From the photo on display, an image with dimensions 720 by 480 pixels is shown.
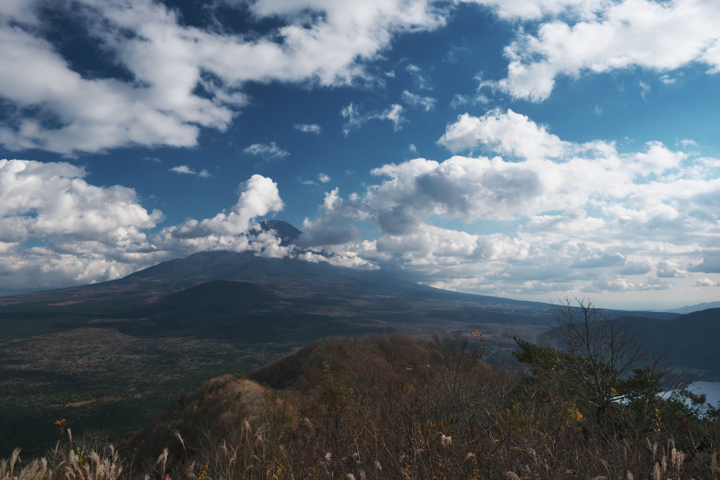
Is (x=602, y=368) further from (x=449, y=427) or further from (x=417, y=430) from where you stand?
(x=417, y=430)

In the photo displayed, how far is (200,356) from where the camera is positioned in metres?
151

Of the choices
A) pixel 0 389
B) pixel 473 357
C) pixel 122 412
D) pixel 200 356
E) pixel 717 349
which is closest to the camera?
pixel 473 357

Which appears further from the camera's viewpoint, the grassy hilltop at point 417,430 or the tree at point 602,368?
the tree at point 602,368

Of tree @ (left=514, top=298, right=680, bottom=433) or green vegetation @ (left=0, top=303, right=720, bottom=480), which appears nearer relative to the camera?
green vegetation @ (left=0, top=303, right=720, bottom=480)

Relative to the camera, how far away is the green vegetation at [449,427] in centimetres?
533

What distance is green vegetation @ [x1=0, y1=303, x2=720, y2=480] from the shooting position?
533cm

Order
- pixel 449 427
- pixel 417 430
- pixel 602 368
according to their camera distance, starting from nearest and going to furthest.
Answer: pixel 417 430
pixel 449 427
pixel 602 368

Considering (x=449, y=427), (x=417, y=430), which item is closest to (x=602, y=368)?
(x=449, y=427)

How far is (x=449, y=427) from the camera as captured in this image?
24.0ft

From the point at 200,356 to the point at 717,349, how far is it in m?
284

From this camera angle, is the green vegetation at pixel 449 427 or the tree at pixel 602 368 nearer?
the green vegetation at pixel 449 427

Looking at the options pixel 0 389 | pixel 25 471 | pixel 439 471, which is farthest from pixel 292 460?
pixel 0 389

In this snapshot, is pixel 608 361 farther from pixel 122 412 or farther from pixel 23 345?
pixel 23 345

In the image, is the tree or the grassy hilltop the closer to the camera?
the grassy hilltop
